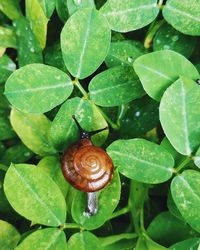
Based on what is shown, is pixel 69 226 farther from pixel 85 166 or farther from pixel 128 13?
pixel 128 13

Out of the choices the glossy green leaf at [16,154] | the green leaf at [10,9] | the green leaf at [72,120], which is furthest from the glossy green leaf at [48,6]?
the glossy green leaf at [16,154]

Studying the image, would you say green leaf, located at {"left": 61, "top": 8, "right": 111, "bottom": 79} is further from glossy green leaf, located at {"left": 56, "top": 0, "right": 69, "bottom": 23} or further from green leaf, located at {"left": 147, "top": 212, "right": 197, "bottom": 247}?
green leaf, located at {"left": 147, "top": 212, "right": 197, "bottom": 247}

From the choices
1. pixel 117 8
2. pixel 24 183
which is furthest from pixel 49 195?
pixel 117 8

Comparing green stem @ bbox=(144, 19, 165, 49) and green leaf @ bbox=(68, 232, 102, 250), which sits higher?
green stem @ bbox=(144, 19, 165, 49)

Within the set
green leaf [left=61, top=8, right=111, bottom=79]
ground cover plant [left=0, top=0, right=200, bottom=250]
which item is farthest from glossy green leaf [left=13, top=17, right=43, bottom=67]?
green leaf [left=61, top=8, right=111, bottom=79]

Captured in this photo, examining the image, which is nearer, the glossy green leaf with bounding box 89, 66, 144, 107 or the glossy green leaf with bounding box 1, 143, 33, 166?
the glossy green leaf with bounding box 89, 66, 144, 107

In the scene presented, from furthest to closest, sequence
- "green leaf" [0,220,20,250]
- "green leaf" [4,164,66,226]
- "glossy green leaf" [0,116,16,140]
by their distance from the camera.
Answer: "glossy green leaf" [0,116,16,140] → "green leaf" [0,220,20,250] → "green leaf" [4,164,66,226]

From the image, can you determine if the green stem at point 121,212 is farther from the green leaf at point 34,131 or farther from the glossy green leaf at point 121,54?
the glossy green leaf at point 121,54
